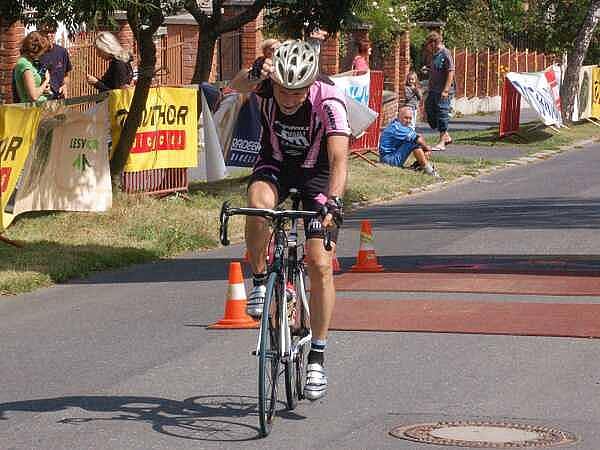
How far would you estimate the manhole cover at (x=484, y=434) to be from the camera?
24.4 ft

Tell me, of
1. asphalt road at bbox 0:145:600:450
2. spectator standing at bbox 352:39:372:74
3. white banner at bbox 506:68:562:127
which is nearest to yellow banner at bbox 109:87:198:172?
asphalt road at bbox 0:145:600:450

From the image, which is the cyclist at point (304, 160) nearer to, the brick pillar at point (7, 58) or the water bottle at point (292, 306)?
the water bottle at point (292, 306)

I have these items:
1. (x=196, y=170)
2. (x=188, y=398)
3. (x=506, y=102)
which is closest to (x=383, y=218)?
(x=196, y=170)

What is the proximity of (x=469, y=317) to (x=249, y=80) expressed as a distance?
3495 millimetres

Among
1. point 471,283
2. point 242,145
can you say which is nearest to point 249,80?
point 471,283

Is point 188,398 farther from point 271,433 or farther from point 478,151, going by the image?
point 478,151

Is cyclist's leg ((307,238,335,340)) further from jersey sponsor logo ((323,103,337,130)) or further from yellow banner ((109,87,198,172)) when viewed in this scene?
yellow banner ((109,87,198,172))

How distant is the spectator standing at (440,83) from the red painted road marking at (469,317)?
1539 cm

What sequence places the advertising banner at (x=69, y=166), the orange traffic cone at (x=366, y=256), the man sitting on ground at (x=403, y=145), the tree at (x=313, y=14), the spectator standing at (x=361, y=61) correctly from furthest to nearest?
the spectator standing at (x=361, y=61), the man sitting on ground at (x=403, y=145), the tree at (x=313, y=14), the advertising banner at (x=69, y=166), the orange traffic cone at (x=366, y=256)

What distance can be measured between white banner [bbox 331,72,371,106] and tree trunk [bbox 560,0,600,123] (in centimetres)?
1192

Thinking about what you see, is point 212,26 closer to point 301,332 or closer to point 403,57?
point 301,332

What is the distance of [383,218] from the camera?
61.2ft

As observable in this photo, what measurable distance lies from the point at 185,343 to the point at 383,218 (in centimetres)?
842

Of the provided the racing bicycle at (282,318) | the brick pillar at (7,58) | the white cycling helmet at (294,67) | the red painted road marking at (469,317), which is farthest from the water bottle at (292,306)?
the brick pillar at (7,58)
